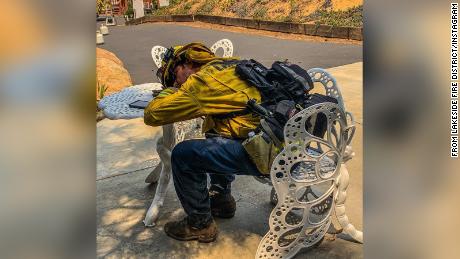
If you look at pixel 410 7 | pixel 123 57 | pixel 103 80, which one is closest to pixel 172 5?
pixel 123 57

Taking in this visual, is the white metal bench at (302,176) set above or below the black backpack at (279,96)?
below

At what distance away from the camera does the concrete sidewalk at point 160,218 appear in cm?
305

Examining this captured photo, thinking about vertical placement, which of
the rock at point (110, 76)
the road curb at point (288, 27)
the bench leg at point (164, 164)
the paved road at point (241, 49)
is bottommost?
the bench leg at point (164, 164)

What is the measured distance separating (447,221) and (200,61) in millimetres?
1960

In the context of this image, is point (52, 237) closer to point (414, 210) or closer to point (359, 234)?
point (414, 210)

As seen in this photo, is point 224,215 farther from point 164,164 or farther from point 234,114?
point 234,114

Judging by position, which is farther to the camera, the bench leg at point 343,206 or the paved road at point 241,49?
the paved road at point 241,49

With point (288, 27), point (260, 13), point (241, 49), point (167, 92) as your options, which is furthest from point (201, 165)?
point (260, 13)

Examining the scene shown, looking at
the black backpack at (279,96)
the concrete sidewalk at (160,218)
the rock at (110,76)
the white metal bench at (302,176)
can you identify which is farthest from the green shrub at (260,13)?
the black backpack at (279,96)

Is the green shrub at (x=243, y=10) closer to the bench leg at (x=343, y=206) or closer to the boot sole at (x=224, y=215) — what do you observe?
the boot sole at (x=224, y=215)

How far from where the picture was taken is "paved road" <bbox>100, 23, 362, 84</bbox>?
1034 cm

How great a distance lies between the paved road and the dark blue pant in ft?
20.6

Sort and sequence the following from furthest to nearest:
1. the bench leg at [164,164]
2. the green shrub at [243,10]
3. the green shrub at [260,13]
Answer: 1. the green shrub at [243,10]
2. the green shrub at [260,13]
3. the bench leg at [164,164]

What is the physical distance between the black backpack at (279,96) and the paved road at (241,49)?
20.9 feet
